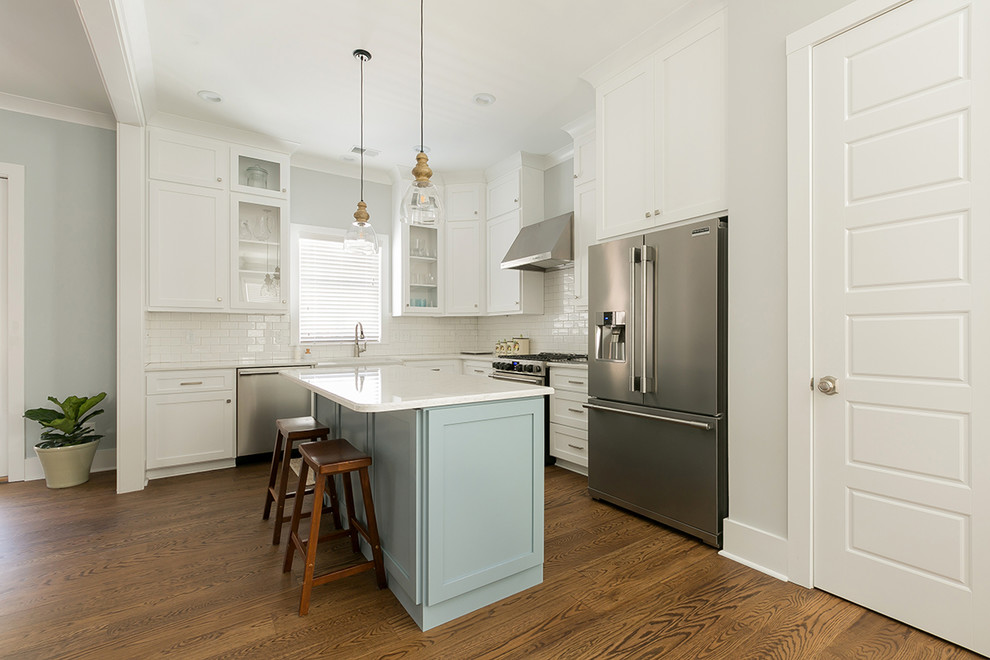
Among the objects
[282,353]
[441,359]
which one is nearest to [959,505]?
[441,359]

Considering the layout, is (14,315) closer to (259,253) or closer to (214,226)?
(214,226)

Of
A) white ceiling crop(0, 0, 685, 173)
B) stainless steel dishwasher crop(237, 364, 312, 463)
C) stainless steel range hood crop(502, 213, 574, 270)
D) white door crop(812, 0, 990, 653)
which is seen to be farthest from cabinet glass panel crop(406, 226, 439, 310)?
white door crop(812, 0, 990, 653)

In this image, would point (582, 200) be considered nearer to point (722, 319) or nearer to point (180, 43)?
point (722, 319)

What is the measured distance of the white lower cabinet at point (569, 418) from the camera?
3.77 m

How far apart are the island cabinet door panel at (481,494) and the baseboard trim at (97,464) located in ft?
11.8

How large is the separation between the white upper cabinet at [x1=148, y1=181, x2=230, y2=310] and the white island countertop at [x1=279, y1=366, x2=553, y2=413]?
1951 millimetres

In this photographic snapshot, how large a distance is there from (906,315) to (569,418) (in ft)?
7.85

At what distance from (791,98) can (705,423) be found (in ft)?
5.27

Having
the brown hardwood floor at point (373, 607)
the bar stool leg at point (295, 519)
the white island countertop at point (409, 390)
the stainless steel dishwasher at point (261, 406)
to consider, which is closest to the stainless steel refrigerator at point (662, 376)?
the brown hardwood floor at point (373, 607)

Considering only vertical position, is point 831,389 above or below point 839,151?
below

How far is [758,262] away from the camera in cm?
239

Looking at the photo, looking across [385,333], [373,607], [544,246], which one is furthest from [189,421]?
[544,246]

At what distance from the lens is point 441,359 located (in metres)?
5.35

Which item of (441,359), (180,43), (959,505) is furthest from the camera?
(441,359)
